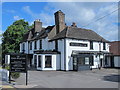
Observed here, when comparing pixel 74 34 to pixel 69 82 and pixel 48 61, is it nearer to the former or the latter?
pixel 48 61

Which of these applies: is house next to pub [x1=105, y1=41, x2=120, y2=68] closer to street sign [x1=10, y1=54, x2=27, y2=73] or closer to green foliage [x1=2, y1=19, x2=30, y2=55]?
street sign [x1=10, y1=54, x2=27, y2=73]

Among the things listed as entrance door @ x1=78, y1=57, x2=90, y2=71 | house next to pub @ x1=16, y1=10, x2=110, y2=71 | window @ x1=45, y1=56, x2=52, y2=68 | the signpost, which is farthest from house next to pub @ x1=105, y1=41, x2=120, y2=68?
the signpost

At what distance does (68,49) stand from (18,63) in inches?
535

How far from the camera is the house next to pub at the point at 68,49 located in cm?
2461

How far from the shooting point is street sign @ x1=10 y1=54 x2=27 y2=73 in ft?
38.5

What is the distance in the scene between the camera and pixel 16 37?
4409cm

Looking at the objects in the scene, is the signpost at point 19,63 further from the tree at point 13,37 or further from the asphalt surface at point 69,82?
the tree at point 13,37

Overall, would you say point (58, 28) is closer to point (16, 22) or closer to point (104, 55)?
point (104, 55)

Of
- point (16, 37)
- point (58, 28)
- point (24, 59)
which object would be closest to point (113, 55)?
point (58, 28)

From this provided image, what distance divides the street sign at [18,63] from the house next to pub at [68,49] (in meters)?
12.6

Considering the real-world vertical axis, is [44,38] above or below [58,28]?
below

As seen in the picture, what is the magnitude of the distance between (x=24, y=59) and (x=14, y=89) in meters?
2.64

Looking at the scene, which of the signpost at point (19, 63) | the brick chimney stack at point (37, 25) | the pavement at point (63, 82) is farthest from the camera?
the brick chimney stack at point (37, 25)

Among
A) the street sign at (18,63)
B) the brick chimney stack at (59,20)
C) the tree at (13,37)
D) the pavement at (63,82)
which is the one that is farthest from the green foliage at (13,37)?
the street sign at (18,63)
